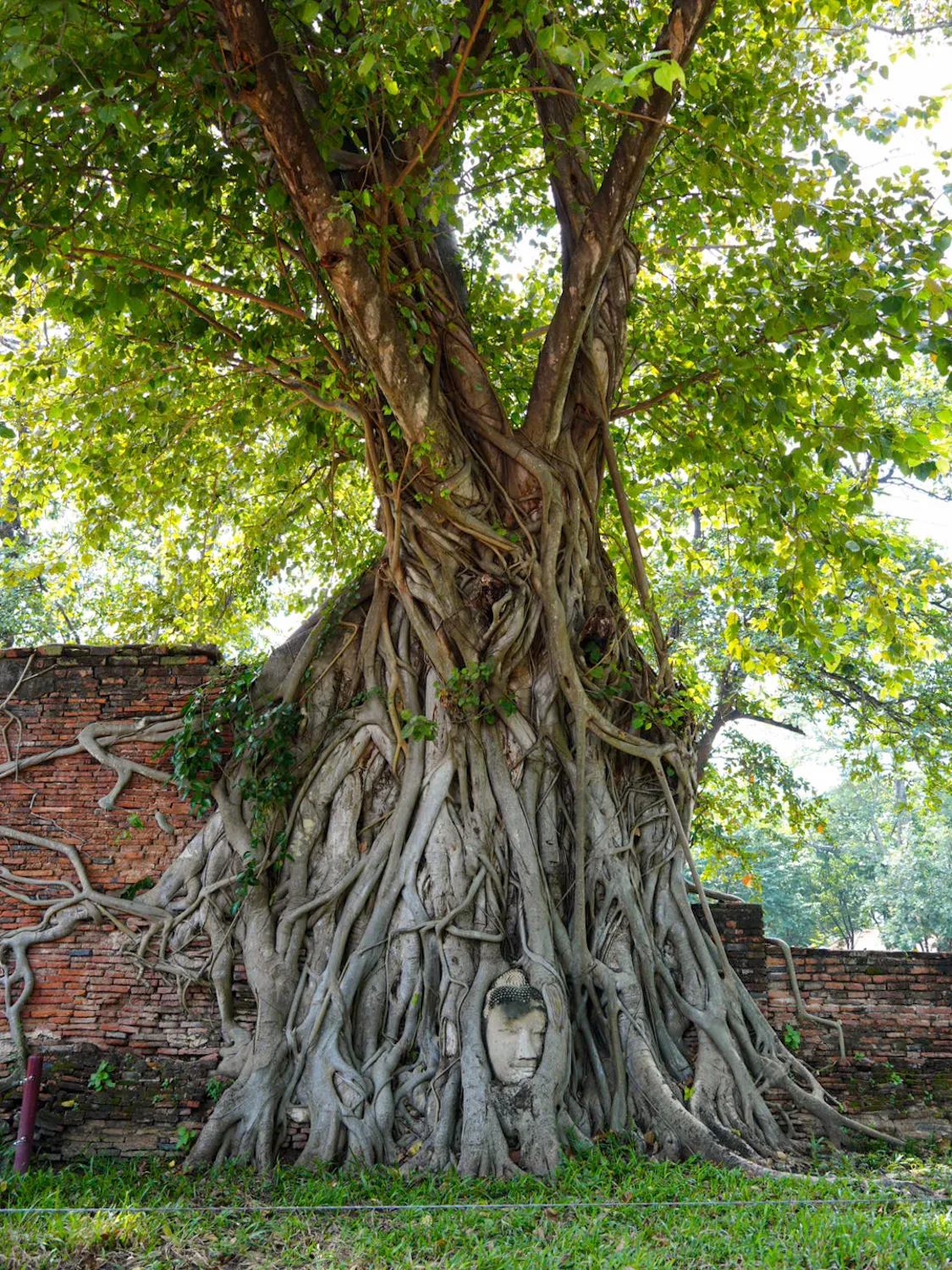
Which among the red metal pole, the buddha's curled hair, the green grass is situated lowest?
the green grass

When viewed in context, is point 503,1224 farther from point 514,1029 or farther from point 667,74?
point 667,74

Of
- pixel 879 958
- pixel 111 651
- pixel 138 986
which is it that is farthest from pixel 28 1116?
pixel 879 958

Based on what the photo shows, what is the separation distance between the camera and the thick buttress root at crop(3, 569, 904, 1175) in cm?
506

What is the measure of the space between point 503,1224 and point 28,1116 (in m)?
2.63

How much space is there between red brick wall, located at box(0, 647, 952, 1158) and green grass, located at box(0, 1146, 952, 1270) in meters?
0.82

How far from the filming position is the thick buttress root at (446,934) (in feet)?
16.6

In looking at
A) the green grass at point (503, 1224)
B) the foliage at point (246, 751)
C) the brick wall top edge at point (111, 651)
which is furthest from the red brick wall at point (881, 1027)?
the brick wall top edge at point (111, 651)

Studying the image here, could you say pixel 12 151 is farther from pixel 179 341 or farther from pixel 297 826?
pixel 297 826

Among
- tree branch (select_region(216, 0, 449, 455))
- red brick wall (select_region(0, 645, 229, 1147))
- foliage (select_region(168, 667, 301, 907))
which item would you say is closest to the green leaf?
tree branch (select_region(216, 0, 449, 455))

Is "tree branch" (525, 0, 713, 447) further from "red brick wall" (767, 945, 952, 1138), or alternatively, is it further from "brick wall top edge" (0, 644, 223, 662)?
"red brick wall" (767, 945, 952, 1138)

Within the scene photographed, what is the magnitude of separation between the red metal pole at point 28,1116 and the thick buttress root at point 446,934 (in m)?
0.71

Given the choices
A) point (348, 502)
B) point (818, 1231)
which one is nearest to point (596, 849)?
point (818, 1231)

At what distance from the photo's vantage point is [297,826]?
6.16 meters

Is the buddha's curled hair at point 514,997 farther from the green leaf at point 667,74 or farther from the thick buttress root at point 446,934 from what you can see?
the green leaf at point 667,74
